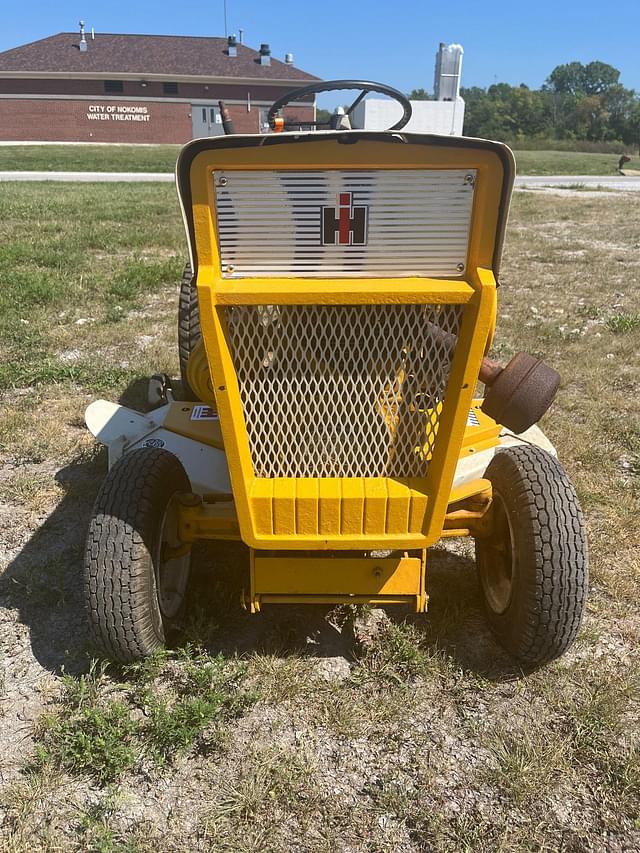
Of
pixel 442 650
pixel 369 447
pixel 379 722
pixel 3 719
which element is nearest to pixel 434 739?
pixel 379 722

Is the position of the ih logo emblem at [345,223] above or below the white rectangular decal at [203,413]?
above

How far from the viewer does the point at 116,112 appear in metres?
46.8

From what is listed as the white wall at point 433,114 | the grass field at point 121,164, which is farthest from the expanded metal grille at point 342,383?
the grass field at point 121,164

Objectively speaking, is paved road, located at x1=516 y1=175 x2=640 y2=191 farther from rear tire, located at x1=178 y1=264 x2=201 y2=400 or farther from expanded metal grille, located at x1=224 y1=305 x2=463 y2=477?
expanded metal grille, located at x1=224 y1=305 x2=463 y2=477

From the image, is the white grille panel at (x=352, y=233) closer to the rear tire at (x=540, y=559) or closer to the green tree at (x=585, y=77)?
the rear tire at (x=540, y=559)

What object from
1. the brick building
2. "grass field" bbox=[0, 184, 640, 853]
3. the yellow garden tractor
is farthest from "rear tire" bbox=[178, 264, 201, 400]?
the brick building

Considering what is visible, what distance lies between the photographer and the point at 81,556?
3.30 m

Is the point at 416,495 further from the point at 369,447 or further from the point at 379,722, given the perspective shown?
the point at 379,722

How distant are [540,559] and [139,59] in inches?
2124

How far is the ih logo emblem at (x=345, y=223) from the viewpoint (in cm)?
203

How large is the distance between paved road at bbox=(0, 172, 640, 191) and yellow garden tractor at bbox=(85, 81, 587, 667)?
18.4m

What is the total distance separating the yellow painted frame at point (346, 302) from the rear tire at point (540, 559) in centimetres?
41

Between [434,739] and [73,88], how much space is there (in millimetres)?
51860

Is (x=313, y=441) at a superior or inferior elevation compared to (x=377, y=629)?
superior
